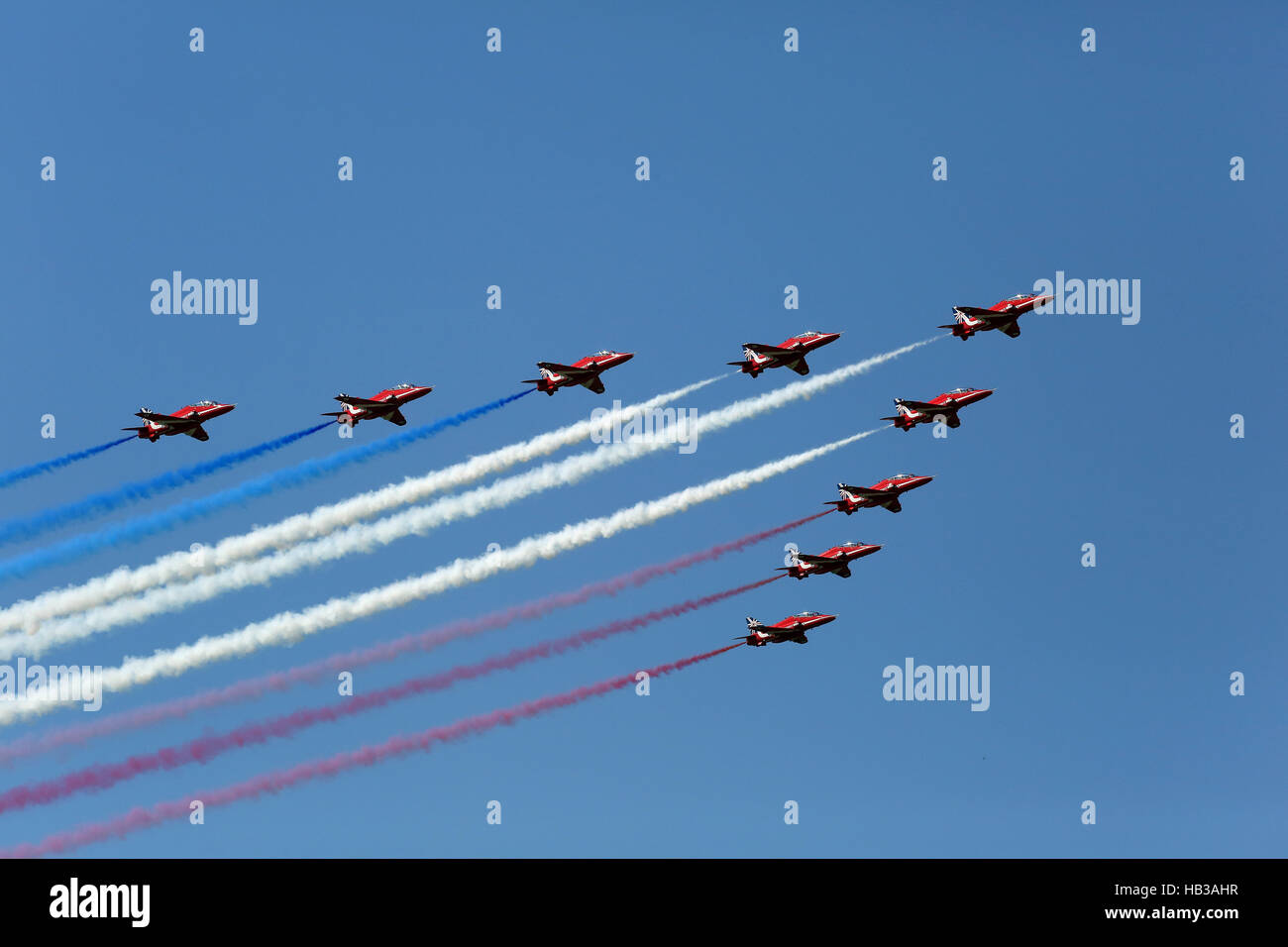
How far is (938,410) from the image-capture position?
15188 centimetres

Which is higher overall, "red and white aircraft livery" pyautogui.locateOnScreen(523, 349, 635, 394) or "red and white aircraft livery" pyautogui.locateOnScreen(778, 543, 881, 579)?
"red and white aircraft livery" pyautogui.locateOnScreen(523, 349, 635, 394)

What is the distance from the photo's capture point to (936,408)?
152 meters

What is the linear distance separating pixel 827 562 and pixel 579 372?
2020 centimetres

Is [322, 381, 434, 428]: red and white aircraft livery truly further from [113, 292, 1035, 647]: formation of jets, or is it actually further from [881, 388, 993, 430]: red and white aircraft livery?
[881, 388, 993, 430]: red and white aircraft livery

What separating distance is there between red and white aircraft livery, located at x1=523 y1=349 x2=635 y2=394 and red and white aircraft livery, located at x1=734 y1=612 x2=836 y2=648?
1867 centimetres

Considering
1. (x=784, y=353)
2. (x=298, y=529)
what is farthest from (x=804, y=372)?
(x=298, y=529)

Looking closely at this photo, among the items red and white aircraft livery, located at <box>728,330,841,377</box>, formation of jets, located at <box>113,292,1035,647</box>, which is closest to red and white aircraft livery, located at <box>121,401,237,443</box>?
formation of jets, located at <box>113,292,1035,647</box>

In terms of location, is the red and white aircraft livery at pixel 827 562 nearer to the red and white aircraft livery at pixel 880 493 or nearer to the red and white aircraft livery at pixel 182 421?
the red and white aircraft livery at pixel 880 493

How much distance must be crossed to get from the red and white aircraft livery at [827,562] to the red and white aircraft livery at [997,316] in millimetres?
15232

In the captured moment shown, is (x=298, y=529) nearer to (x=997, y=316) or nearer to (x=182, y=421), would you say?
(x=182, y=421)

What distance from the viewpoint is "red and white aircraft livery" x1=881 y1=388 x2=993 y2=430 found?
152m
